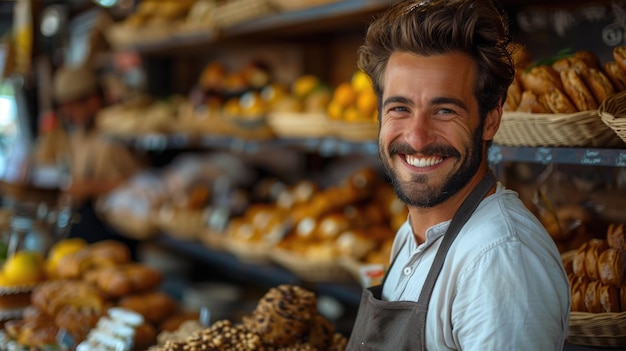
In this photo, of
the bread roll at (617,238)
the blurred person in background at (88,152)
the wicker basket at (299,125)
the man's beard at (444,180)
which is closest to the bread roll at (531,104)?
the bread roll at (617,238)

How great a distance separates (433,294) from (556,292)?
0.23 m

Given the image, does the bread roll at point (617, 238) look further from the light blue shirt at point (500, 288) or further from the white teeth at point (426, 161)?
the white teeth at point (426, 161)

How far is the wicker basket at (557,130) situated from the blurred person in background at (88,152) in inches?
139

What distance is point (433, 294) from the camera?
1302 millimetres

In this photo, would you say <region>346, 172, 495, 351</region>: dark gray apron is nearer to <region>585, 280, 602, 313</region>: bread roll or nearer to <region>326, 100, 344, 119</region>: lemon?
<region>585, 280, 602, 313</region>: bread roll

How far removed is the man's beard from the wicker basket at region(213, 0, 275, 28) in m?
1.99

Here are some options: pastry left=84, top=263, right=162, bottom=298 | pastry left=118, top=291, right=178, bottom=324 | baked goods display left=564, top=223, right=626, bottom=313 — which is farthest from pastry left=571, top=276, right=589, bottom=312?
pastry left=84, top=263, right=162, bottom=298

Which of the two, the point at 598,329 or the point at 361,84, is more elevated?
the point at 361,84

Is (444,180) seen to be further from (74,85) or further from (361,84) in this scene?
(74,85)

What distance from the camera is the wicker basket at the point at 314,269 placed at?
2887mm

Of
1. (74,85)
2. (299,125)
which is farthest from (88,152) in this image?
(299,125)

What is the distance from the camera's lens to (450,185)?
1371mm

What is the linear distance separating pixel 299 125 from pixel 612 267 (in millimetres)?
1738

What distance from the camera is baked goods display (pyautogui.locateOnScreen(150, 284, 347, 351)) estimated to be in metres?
1.83
